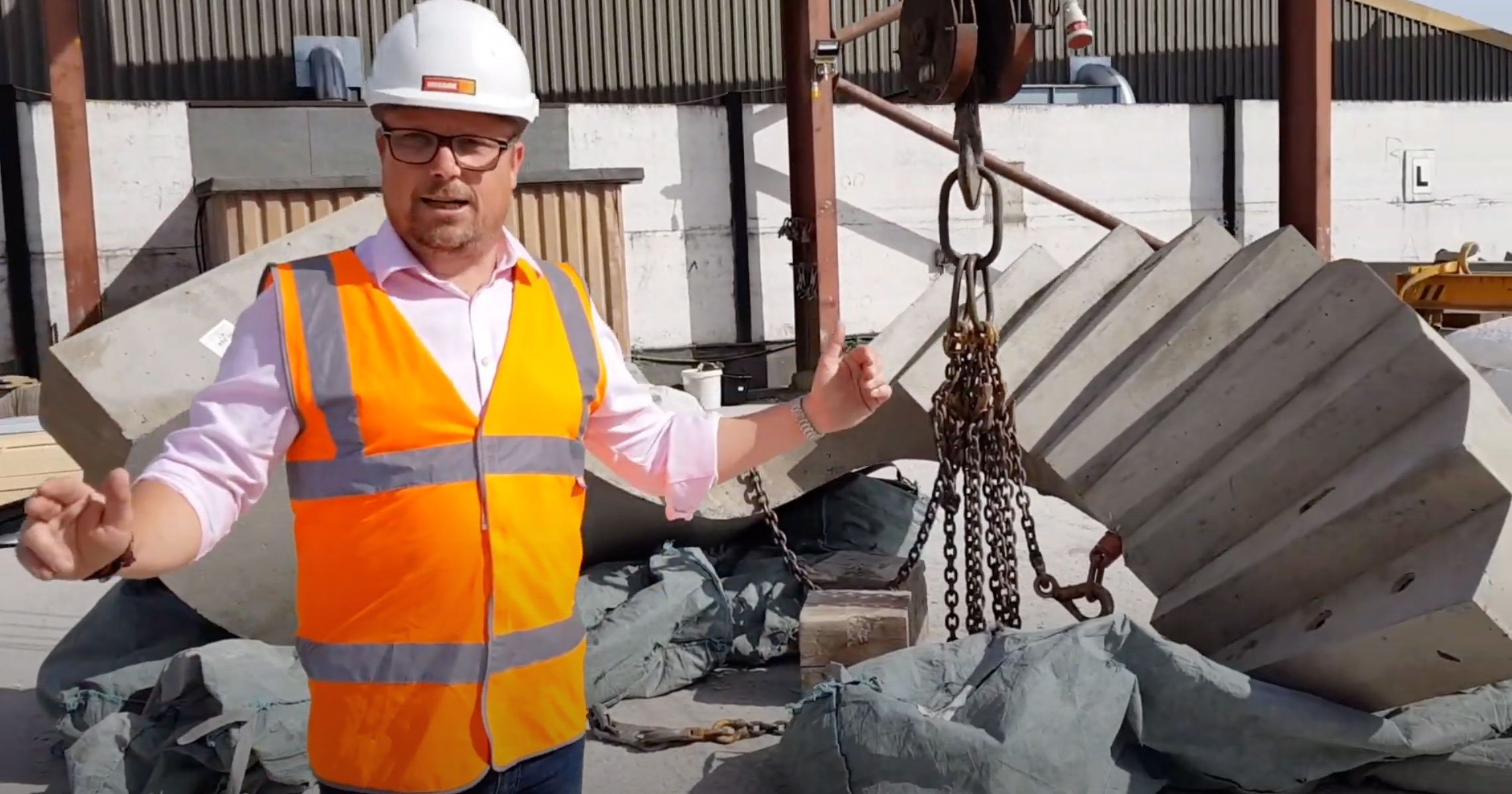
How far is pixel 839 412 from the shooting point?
222 cm

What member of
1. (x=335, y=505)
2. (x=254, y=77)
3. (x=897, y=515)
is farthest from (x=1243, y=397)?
(x=254, y=77)

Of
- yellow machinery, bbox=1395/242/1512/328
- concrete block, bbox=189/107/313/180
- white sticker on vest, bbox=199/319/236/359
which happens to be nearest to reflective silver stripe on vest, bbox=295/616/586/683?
white sticker on vest, bbox=199/319/236/359

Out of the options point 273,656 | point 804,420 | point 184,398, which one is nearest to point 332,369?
point 804,420

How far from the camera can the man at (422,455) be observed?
183cm

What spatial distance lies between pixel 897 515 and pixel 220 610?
9.38 feet

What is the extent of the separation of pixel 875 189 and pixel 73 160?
733cm

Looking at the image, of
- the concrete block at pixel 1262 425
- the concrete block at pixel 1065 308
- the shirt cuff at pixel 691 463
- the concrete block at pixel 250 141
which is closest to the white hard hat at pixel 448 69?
the shirt cuff at pixel 691 463

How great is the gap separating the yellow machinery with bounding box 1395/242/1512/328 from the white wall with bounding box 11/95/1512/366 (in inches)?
159

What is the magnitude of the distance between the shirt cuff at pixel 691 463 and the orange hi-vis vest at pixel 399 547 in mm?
367

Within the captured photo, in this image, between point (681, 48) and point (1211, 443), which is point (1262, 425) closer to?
point (1211, 443)

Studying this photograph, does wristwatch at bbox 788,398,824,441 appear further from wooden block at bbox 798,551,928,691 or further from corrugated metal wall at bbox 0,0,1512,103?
corrugated metal wall at bbox 0,0,1512,103

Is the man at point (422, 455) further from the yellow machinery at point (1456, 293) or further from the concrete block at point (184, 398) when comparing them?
the yellow machinery at point (1456, 293)

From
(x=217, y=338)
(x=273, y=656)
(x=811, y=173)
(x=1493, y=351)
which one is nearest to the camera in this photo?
(x=273, y=656)

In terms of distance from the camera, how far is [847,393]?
2.21 metres
